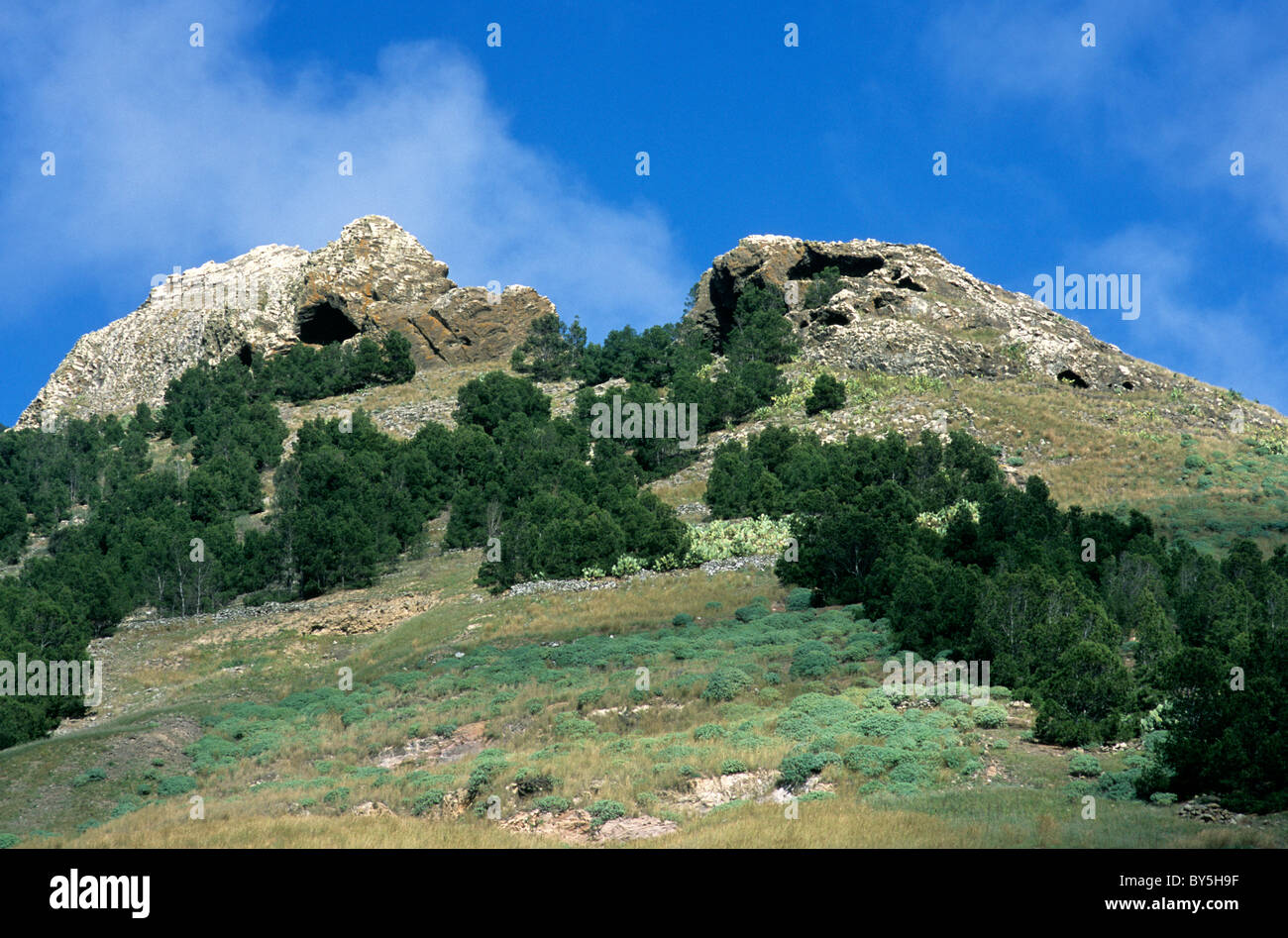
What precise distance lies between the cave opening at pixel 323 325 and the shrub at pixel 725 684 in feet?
326

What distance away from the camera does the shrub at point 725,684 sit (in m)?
31.0

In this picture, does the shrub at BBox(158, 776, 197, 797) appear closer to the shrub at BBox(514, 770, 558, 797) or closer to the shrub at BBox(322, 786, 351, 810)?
the shrub at BBox(322, 786, 351, 810)

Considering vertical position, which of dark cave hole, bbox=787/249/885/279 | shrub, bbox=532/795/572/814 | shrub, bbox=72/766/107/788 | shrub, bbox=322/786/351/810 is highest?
dark cave hole, bbox=787/249/885/279

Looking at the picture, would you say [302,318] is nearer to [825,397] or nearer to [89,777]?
[825,397]

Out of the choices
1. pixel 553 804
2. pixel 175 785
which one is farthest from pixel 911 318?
pixel 553 804

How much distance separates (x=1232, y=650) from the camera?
24234 millimetres

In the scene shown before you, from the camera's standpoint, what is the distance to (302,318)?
401 feet

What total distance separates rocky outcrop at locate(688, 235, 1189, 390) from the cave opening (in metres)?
42.0

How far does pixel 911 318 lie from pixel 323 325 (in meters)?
69.9

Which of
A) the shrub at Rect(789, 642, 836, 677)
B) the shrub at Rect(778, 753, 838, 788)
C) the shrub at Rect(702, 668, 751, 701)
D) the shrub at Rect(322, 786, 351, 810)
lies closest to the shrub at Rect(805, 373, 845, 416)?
the shrub at Rect(789, 642, 836, 677)

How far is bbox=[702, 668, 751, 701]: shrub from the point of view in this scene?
31.0 metres

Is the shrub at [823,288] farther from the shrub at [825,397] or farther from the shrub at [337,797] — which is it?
the shrub at [337,797]

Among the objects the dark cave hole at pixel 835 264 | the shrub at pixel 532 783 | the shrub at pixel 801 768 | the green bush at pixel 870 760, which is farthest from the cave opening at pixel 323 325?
the green bush at pixel 870 760
